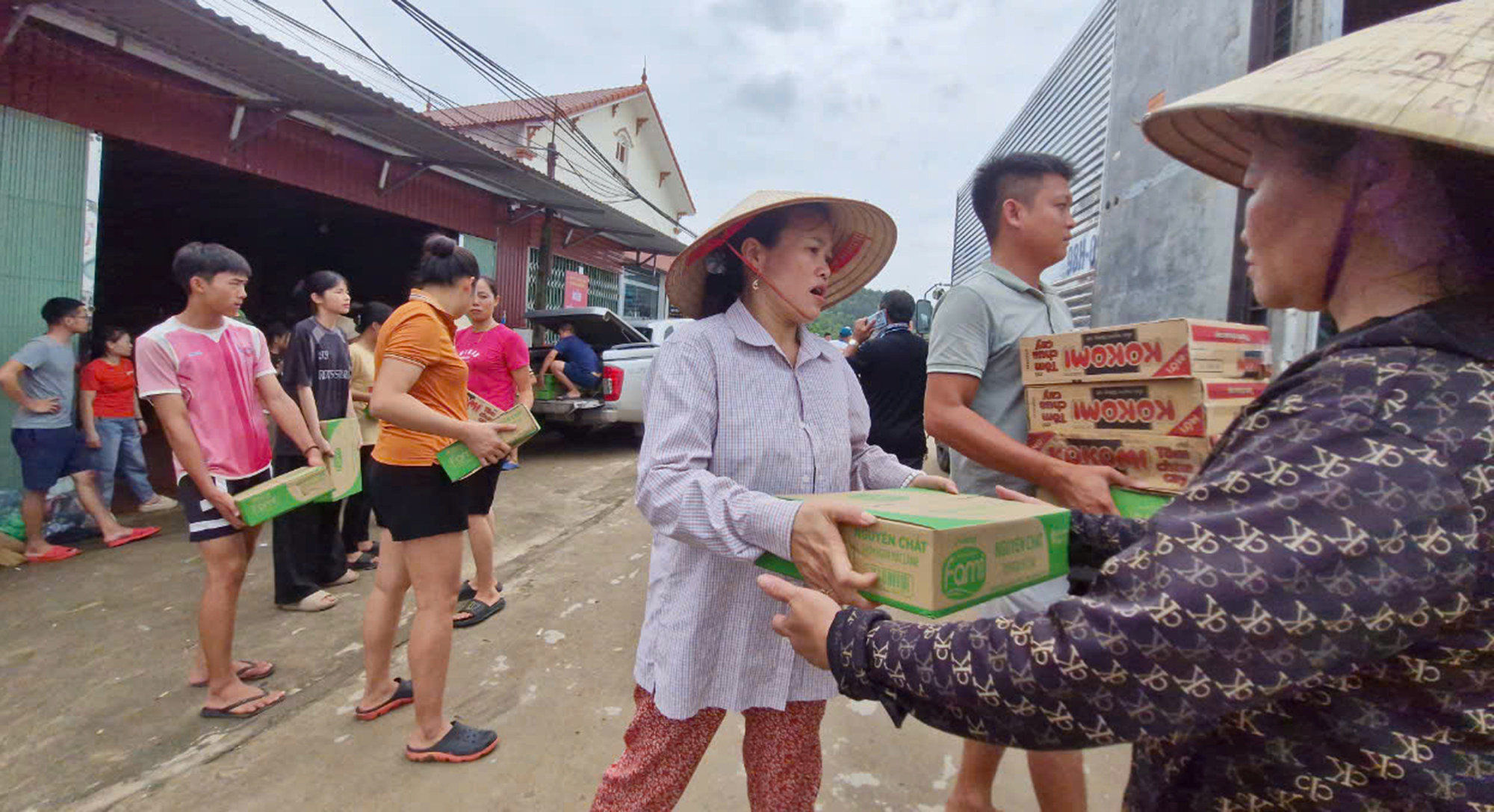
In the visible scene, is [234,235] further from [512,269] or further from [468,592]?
[468,592]

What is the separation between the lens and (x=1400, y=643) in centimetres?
63

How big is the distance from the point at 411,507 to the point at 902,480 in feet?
5.66

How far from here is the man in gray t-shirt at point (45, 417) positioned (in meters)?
4.52

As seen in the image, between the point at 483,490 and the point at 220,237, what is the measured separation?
12.5 metres

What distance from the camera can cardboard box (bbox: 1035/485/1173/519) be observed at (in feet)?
5.82

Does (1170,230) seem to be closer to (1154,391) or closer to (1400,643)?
(1154,391)

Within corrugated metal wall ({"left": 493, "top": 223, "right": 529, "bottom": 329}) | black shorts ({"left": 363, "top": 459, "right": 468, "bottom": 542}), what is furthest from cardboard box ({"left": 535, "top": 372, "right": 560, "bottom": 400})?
black shorts ({"left": 363, "top": 459, "right": 468, "bottom": 542})

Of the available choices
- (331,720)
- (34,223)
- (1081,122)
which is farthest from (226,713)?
(1081,122)

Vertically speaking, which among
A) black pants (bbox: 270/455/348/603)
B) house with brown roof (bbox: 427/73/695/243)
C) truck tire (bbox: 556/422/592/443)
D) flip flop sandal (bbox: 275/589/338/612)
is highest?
house with brown roof (bbox: 427/73/695/243)

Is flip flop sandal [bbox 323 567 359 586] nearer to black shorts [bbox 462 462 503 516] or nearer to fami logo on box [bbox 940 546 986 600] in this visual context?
black shorts [bbox 462 462 503 516]

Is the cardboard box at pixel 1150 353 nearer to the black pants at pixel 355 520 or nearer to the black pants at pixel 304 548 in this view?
the black pants at pixel 304 548

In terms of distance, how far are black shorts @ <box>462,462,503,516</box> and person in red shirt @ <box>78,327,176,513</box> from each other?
3.45 meters

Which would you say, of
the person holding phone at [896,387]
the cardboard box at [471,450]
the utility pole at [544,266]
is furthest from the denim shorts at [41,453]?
the utility pole at [544,266]

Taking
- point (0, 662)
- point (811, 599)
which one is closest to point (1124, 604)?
point (811, 599)
